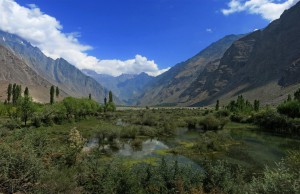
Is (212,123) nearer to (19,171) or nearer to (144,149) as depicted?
(144,149)

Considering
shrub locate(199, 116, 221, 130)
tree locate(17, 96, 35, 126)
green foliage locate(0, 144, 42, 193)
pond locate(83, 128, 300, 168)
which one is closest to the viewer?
green foliage locate(0, 144, 42, 193)

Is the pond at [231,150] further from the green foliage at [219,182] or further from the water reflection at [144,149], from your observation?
the green foliage at [219,182]

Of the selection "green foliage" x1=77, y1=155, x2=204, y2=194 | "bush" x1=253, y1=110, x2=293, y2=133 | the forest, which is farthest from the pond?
"bush" x1=253, y1=110, x2=293, y2=133

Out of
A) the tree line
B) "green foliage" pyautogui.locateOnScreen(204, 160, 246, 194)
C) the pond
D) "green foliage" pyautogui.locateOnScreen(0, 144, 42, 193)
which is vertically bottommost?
the pond

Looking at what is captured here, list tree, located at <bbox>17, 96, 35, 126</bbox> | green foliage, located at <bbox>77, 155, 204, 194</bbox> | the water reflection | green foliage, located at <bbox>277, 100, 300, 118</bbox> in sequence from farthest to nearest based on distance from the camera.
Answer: green foliage, located at <bbox>277, 100, 300, 118</bbox>, tree, located at <bbox>17, 96, 35, 126</bbox>, the water reflection, green foliage, located at <bbox>77, 155, 204, 194</bbox>

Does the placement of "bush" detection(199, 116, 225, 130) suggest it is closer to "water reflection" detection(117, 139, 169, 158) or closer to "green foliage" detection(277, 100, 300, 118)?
"green foliage" detection(277, 100, 300, 118)

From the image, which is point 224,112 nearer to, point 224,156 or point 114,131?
point 114,131

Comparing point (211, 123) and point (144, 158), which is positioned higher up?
point (211, 123)

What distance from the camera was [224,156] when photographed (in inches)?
2239

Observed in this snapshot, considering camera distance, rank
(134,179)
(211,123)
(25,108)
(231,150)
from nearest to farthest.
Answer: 1. (134,179)
2. (231,150)
3. (25,108)
4. (211,123)

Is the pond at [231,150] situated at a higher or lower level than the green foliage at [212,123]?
lower

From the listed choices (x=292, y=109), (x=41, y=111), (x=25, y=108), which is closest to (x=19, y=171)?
(x=25, y=108)

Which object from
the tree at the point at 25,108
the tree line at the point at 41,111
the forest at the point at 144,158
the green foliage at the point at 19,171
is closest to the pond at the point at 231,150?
the forest at the point at 144,158

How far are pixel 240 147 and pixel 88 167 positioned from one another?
45.0 meters
